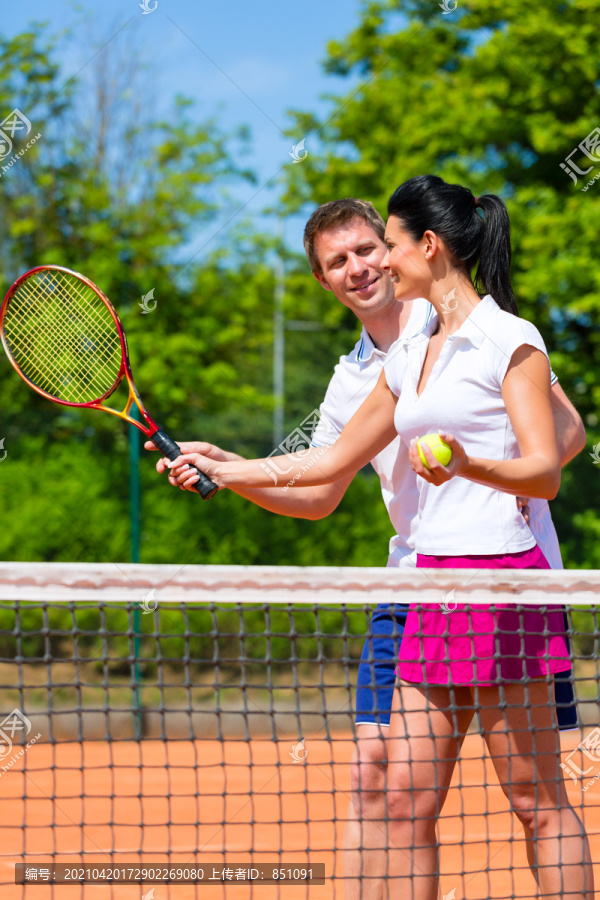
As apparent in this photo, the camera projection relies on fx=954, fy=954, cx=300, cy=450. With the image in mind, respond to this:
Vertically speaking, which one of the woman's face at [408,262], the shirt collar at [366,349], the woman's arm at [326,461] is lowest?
the woman's arm at [326,461]

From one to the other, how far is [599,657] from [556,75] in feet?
21.6

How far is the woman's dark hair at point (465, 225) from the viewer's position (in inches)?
78.9

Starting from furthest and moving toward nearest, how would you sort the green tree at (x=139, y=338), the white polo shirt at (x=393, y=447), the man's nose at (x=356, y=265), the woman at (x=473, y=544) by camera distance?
1. the green tree at (x=139, y=338)
2. the man's nose at (x=356, y=265)
3. the white polo shirt at (x=393, y=447)
4. the woman at (x=473, y=544)

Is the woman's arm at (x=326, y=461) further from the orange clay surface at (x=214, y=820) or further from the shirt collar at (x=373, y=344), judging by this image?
the orange clay surface at (x=214, y=820)

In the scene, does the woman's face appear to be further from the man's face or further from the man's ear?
the man's ear

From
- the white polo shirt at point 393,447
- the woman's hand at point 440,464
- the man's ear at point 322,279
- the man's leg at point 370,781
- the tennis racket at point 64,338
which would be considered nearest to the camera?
the woman's hand at point 440,464

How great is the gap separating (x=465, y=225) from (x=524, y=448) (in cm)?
53

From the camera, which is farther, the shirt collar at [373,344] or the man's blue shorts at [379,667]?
the shirt collar at [373,344]

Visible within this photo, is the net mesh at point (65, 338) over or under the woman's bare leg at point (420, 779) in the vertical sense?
over

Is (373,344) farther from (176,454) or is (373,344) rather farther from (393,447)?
(176,454)

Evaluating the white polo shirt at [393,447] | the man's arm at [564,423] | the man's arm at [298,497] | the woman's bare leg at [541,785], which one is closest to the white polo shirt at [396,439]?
the white polo shirt at [393,447]

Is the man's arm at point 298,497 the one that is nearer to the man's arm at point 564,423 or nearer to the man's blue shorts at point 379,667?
the man's blue shorts at point 379,667

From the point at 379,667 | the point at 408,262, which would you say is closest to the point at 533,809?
the point at 379,667

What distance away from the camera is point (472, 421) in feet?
6.23
